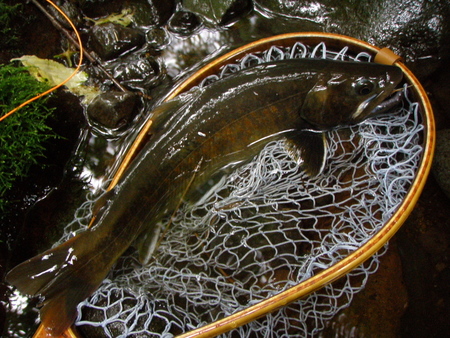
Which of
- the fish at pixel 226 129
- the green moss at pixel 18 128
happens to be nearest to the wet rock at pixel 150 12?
the green moss at pixel 18 128

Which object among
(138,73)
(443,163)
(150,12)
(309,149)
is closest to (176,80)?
(138,73)

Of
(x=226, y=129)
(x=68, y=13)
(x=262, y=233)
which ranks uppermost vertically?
(x=68, y=13)

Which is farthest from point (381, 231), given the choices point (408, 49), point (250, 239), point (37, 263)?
point (408, 49)

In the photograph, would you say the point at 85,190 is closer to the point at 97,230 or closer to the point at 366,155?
the point at 97,230

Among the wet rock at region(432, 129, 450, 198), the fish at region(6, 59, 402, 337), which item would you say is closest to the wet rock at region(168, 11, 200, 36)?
the fish at region(6, 59, 402, 337)

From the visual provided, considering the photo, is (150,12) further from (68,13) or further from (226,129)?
(226,129)

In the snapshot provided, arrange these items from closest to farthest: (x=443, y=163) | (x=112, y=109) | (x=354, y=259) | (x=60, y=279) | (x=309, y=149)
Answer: (x=354, y=259) → (x=60, y=279) → (x=309, y=149) → (x=443, y=163) → (x=112, y=109)

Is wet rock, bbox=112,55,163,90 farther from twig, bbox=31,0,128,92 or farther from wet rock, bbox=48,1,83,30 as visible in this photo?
wet rock, bbox=48,1,83,30
